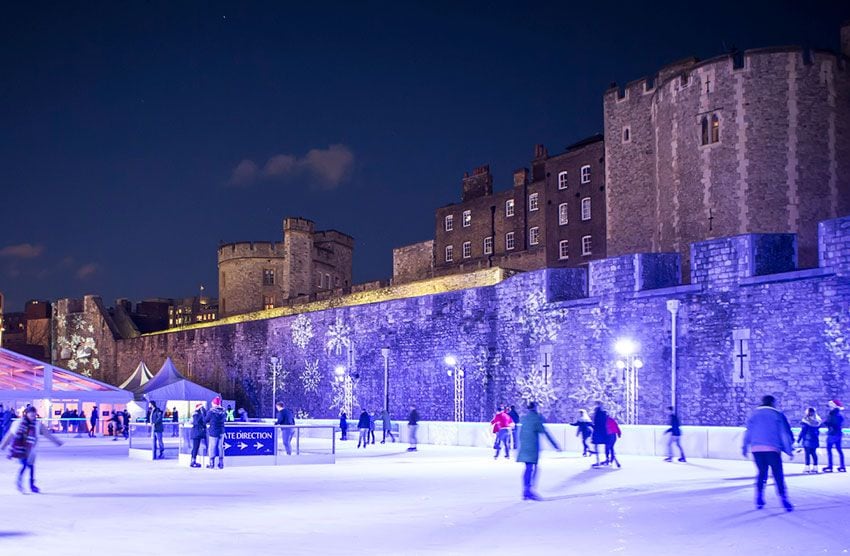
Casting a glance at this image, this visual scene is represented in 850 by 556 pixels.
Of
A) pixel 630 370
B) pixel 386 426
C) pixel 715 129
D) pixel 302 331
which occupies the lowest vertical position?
pixel 386 426

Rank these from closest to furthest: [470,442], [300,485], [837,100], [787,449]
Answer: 1. [787,449]
2. [300,485]
3. [470,442]
4. [837,100]

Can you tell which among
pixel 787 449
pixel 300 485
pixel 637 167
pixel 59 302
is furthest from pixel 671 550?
pixel 59 302

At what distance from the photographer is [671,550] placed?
8062mm

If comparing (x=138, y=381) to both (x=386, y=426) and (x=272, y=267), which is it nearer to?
(x=386, y=426)

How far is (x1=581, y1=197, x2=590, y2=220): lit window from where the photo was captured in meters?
47.3

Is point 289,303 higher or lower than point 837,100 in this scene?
lower

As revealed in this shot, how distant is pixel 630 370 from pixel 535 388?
4032 mm

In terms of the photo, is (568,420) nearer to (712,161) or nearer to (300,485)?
(712,161)

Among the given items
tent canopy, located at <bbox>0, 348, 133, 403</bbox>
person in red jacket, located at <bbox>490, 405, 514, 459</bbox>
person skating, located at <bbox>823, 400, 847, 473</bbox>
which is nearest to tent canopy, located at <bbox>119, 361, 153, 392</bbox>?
tent canopy, located at <bbox>0, 348, 133, 403</bbox>

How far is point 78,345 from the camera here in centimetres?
5747

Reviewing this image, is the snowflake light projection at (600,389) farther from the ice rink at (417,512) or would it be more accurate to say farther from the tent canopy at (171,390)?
the tent canopy at (171,390)

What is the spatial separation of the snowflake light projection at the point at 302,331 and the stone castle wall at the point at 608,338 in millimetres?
75

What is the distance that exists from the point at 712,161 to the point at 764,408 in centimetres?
2546

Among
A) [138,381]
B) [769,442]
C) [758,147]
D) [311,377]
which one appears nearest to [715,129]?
[758,147]
